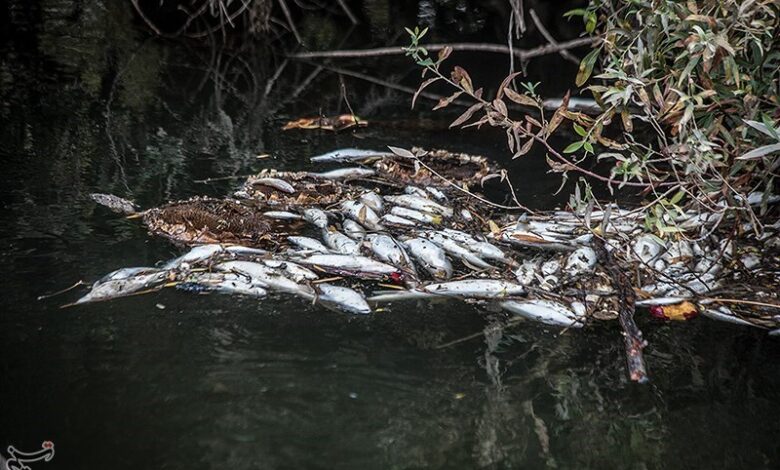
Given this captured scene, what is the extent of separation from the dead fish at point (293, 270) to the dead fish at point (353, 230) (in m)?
0.50

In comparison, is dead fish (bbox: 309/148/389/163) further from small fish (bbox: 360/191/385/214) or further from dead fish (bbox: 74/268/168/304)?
dead fish (bbox: 74/268/168/304)

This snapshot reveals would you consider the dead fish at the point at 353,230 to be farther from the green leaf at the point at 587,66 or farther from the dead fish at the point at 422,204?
the green leaf at the point at 587,66

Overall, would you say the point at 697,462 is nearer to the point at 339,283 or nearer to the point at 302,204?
the point at 339,283

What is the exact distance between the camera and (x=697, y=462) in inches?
109

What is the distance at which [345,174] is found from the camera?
5.14 metres

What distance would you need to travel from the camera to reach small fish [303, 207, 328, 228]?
437cm

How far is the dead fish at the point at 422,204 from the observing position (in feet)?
14.9

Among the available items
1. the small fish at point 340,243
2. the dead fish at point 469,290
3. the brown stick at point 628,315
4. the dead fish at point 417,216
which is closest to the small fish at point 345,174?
the dead fish at point 417,216

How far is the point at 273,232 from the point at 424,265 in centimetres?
87

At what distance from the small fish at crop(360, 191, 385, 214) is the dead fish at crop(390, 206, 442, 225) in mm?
75

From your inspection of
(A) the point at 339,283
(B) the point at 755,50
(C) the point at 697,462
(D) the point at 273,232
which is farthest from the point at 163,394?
(B) the point at 755,50

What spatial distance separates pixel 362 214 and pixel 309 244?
1.54ft

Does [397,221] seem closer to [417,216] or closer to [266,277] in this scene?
[417,216]

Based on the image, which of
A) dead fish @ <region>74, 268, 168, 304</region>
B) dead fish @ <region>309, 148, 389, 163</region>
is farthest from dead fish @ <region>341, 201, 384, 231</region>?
dead fish @ <region>74, 268, 168, 304</region>
